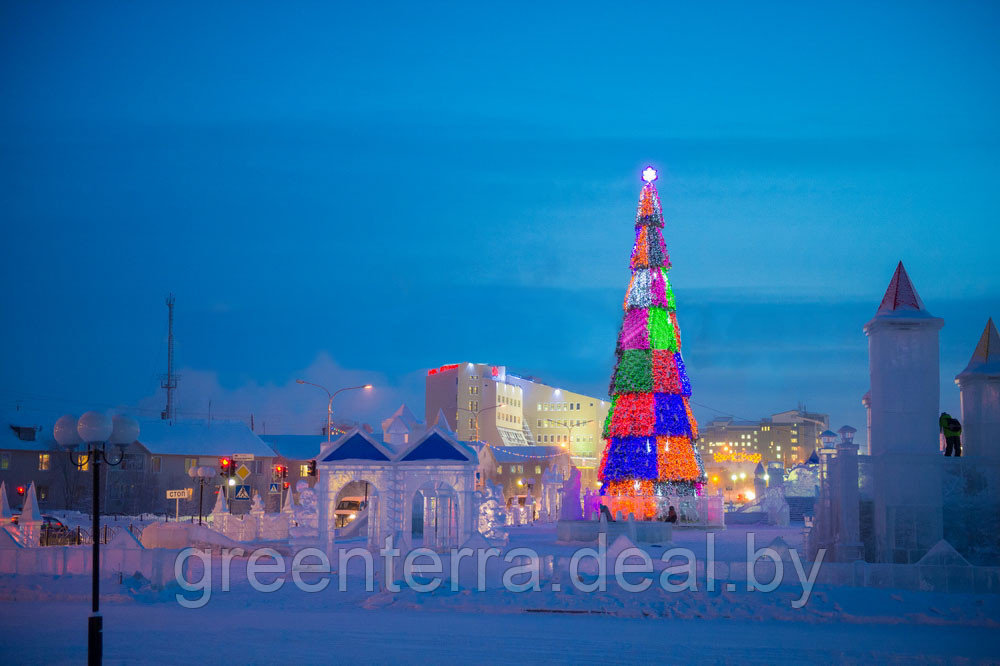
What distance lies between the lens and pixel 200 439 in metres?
58.5

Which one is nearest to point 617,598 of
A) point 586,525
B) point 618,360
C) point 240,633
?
point 240,633

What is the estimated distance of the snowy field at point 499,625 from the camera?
12641 millimetres

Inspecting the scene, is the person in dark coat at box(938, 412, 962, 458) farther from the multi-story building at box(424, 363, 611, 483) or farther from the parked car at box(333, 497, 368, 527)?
the multi-story building at box(424, 363, 611, 483)

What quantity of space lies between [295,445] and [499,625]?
59166 millimetres

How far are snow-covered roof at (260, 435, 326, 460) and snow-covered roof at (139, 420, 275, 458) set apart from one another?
22.0 feet

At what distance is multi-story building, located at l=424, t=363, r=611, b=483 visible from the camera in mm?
85062

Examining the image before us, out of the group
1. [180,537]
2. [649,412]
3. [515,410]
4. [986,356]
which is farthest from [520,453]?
[986,356]

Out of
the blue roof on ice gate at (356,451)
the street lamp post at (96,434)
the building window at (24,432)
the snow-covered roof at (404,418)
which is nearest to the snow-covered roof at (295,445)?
the building window at (24,432)

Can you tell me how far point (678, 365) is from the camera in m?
36.1

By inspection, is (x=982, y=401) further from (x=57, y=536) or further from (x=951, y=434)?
(x=57, y=536)

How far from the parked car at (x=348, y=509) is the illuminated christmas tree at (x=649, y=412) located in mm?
11591

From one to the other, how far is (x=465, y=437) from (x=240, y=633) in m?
69.1

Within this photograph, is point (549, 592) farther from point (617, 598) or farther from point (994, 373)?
point (994, 373)

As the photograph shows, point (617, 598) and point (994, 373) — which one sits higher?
point (994, 373)
